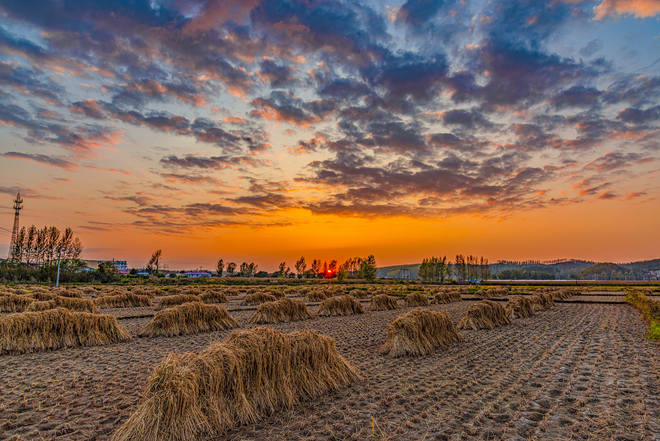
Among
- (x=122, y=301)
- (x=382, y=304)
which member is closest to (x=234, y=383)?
(x=382, y=304)

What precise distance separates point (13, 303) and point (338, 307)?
21256 mm

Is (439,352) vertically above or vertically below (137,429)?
below

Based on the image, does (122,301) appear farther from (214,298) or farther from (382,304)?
(382,304)

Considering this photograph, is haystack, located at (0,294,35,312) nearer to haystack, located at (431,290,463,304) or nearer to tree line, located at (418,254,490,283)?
haystack, located at (431,290,463,304)

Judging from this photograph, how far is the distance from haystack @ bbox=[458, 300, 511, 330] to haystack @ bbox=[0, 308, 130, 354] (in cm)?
1656

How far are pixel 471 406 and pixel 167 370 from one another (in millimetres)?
5844

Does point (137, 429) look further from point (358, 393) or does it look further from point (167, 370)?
point (358, 393)

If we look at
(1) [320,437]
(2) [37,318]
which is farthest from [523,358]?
(2) [37,318]

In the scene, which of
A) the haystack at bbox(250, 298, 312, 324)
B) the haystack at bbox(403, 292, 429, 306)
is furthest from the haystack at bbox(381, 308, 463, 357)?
the haystack at bbox(403, 292, 429, 306)

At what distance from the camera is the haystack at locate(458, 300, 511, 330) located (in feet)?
56.5

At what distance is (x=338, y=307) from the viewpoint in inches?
966

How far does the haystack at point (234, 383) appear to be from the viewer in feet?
16.1

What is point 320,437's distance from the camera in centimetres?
526

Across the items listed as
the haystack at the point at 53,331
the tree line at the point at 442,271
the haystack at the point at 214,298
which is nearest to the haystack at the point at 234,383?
the haystack at the point at 53,331
